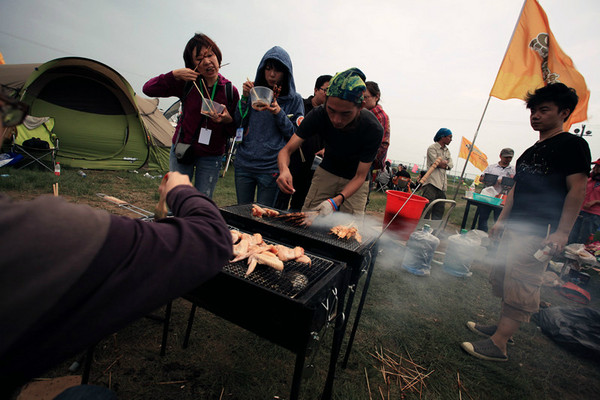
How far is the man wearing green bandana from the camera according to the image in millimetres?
2572

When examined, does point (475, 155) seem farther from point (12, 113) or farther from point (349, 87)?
point (12, 113)

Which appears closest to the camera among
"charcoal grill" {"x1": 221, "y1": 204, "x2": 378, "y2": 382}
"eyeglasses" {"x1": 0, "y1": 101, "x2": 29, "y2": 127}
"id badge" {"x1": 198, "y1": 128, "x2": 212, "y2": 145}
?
"eyeglasses" {"x1": 0, "y1": 101, "x2": 29, "y2": 127}

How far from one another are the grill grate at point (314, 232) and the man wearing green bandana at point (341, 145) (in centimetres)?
44

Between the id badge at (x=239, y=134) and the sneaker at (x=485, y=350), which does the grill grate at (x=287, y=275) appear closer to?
the id badge at (x=239, y=134)

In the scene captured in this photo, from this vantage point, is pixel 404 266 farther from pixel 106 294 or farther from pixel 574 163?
pixel 106 294

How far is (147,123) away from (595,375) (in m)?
12.8

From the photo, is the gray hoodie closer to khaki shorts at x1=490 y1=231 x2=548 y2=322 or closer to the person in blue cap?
khaki shorts at x1=490 y1=231 x2=548 y2=322

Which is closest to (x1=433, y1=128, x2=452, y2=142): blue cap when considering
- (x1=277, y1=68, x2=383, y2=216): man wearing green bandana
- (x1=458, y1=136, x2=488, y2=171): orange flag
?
(x1=277, y1=68, x2=383, y2=216): man wearing green bandana

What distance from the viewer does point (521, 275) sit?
9.00 ft

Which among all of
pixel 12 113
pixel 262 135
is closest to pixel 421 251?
pixel 262 135

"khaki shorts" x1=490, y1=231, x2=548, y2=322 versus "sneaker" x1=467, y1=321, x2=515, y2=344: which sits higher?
"khaki shorts" x1=490, y1=231, x2=548, y2=322

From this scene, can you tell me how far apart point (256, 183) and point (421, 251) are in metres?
3.33

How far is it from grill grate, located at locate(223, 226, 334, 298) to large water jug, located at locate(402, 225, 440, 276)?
11.1 ft

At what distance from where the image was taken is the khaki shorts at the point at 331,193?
340 cm
